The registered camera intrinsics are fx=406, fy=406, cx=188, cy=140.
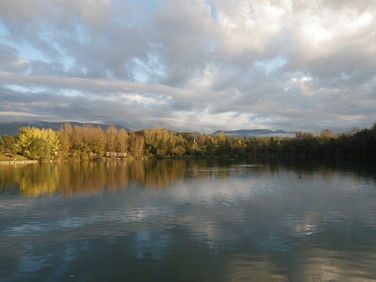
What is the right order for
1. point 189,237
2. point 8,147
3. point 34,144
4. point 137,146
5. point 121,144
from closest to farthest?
point 189,237 < point 34,144 < point 8,147 < point 121,144 < point 137,146

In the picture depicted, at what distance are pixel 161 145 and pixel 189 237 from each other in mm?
122559

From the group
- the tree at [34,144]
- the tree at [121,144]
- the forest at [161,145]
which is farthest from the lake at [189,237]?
the tree at [121,144]

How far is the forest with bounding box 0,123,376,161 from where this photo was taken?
108 metres

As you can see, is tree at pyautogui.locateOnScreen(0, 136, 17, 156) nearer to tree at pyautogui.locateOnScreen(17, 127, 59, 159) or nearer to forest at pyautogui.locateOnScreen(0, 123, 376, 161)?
forest at pyautogui.locateOnScreen(0, 123, 376, 161)

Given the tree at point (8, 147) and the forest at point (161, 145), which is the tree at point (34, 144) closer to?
the forest at point (161, 145)

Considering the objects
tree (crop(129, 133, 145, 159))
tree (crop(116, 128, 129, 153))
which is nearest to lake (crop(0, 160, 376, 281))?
tree (crop(116, 128, 129, 153))

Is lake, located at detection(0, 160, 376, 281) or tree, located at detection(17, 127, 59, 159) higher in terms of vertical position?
tree, located at detection(17, 127, 59, 159)

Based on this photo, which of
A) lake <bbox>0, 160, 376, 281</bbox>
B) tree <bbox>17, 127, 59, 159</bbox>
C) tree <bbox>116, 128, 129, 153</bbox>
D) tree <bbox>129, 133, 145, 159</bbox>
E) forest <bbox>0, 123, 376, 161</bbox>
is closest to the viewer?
lake <bbox>0, 160, 376, 281</bbox>

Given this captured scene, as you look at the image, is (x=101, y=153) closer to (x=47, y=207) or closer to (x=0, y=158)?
(x=0, y=158)

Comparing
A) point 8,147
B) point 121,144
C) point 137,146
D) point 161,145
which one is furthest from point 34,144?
point 161,145

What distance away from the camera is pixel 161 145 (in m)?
141

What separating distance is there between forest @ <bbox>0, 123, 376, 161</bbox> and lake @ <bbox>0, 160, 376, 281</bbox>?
78670mm

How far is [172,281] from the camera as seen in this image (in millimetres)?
13094

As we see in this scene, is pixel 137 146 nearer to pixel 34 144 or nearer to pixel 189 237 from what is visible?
pixel 34 144
